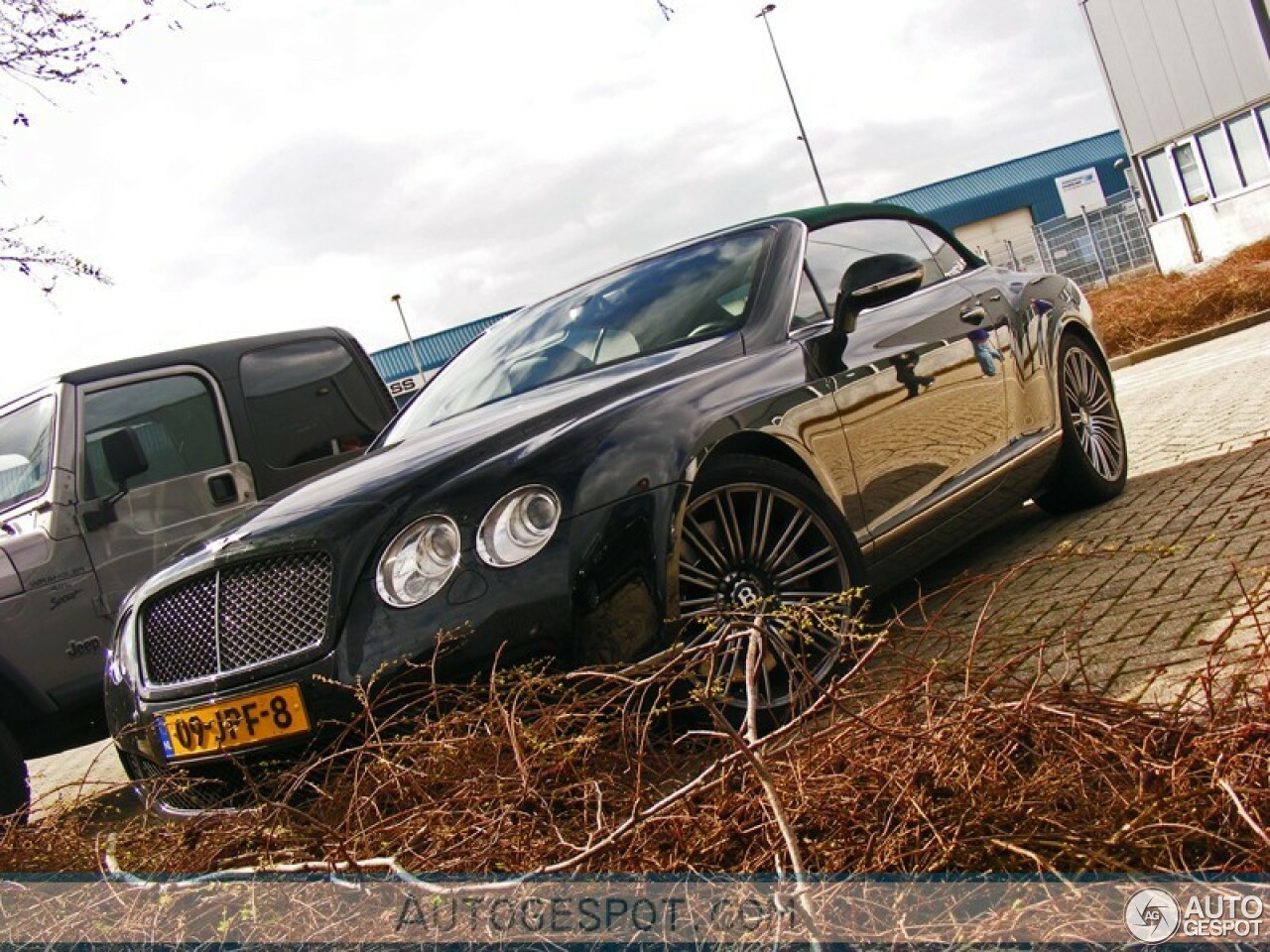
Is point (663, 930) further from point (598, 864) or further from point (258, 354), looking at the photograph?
point (258, 354)

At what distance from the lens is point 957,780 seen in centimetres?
234

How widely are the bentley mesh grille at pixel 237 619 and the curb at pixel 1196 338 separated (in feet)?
46.8

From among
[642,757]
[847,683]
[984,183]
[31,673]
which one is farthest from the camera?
[984,183]

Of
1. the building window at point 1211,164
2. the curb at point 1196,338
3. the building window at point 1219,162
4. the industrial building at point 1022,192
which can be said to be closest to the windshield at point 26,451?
the curb at point 1196,338

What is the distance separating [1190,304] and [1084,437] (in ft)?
36.4

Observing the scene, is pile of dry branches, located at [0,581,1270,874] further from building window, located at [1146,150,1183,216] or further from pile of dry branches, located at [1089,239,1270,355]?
building window, located at [1146,150,1183,216]

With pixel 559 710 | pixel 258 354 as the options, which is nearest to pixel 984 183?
pixel 258 354

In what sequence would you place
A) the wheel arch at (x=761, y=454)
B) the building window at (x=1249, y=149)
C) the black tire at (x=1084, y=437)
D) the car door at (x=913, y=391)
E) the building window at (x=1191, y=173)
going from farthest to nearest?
1. the building window at (x=1191, y=173)
2. the building window at (x=1249, y=149)
3. the black tire at (x=1084, y=437)
4. the car door at (x=913, y=391)
5. the wheel arch at (x=761, y=454)

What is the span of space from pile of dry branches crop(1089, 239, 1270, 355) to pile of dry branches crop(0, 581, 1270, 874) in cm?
1474

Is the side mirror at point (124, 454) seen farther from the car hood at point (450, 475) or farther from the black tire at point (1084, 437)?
the black tire at point (1084, 437)

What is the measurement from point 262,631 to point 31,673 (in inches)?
117

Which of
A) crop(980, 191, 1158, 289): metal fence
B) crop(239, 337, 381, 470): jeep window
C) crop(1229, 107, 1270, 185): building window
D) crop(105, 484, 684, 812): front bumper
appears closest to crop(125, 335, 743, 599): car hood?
crop(105, 484, 684, 812): front bumper

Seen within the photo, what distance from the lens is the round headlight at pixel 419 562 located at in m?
3.38

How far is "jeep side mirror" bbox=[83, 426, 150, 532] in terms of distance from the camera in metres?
6.46
